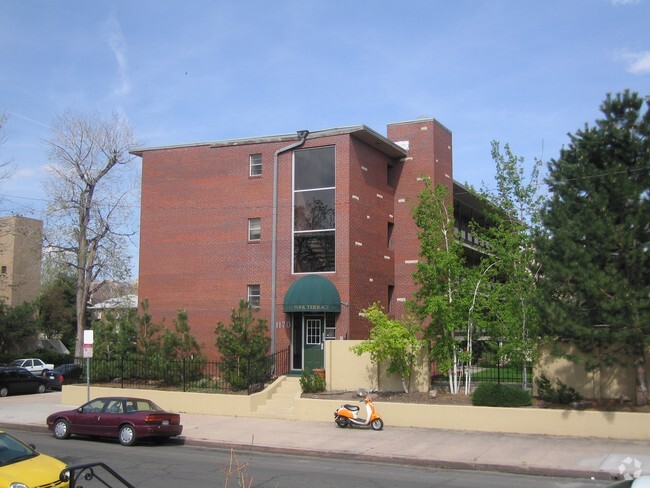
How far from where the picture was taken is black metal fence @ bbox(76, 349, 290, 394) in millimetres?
24250

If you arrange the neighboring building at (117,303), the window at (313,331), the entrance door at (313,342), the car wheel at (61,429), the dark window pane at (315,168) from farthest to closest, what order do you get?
the neighboring building at (117,303), the dark window pane at (315,168), the window at (313,331), the entrance door at (313,342), the car wheel at (61,429)

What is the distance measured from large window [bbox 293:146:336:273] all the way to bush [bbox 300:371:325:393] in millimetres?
6240

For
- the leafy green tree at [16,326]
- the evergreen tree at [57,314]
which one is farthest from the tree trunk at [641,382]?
the evergreen tree at [57,314]

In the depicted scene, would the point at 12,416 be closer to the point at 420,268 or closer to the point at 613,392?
the point at 420,268

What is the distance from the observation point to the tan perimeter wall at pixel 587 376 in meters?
18.3

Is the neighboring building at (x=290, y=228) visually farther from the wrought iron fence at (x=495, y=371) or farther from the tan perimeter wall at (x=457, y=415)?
the wrought iron fence at (x=495, y=371)

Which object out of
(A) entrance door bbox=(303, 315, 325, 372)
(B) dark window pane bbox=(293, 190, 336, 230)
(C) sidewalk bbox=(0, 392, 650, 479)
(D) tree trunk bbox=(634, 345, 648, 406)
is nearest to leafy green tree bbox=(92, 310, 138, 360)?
(C) sidewalk bbox=(0, 392, 650, 479)

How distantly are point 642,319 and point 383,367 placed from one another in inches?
360

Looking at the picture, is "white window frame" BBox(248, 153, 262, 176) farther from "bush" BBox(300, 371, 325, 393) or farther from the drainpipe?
"bush" BBox(300, 371, 325, 393)

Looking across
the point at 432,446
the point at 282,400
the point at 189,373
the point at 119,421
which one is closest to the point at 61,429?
the point at 119,421

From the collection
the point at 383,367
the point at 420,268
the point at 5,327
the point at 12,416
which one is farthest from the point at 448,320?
the point at 5,327

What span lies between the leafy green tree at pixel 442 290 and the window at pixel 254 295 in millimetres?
9709

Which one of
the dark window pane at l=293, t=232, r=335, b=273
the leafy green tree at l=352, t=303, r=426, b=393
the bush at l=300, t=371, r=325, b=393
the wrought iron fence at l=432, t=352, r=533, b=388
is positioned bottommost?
the bush at l=300, t=371, r=325, b=393

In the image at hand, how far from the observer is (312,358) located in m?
28.0
